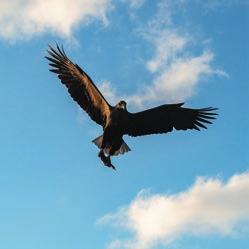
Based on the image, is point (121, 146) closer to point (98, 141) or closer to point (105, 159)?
point (98, 141)

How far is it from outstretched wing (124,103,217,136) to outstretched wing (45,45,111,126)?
824mm

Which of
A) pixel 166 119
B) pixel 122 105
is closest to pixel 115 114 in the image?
pixel 122 105

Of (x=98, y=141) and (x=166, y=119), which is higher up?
(x=166, y=119)

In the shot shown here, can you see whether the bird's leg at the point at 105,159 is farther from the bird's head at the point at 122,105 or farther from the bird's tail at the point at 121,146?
the bird's head at the point at 122,105

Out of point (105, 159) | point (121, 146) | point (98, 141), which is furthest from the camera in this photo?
point (121, 146)

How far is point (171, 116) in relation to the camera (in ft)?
45.7

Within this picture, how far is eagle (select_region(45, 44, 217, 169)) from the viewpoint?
1257 cm

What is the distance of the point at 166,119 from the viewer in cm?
1394

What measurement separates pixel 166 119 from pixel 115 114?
1845mm

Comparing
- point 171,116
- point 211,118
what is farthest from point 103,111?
point 211,118

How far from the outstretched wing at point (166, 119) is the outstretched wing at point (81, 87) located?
0.82 m

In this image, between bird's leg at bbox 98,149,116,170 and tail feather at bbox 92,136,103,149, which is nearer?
bird's leg at bbox 98,149,116,170

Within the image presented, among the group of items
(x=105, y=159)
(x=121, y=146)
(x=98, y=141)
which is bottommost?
(x=105, y=159)

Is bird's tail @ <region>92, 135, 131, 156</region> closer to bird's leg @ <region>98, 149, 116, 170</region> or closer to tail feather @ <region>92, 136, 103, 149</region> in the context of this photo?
tail feather @ <region>92, 136, 103, 149</region>
